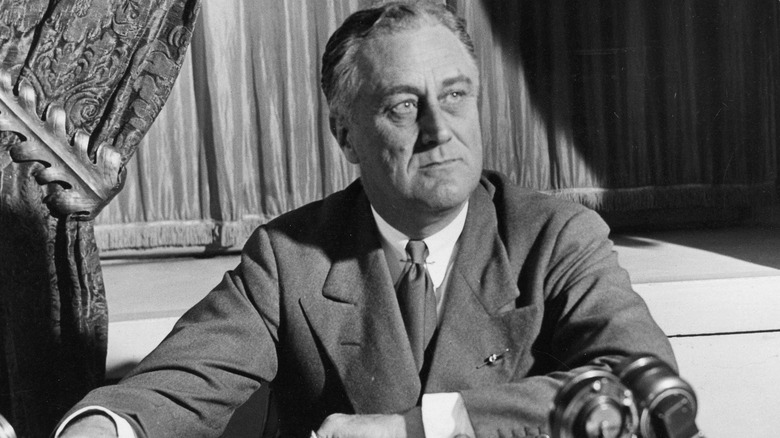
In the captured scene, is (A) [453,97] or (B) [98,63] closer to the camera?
(A) [453,97]

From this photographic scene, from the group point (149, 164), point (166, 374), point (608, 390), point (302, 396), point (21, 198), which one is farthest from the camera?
point (149, 164)

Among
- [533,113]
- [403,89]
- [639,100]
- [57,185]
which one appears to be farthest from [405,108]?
[639,100]

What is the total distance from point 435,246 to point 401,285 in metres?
0.11

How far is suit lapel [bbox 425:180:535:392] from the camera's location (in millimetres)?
1771

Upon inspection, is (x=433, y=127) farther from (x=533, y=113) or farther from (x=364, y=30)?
(x=533, y=113)

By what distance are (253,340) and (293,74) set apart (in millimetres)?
1769

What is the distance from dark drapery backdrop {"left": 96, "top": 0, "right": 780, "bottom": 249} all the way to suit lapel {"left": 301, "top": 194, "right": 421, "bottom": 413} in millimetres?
1608

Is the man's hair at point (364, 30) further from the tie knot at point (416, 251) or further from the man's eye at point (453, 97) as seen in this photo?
the tie knot at point (416, 251)

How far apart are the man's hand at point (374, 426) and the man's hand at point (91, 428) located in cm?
34

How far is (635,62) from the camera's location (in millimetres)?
3586

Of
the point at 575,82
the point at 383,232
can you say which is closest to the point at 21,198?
the point at 383,232

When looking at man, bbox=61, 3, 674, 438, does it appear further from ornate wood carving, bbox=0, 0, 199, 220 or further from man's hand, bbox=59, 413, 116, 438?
ornate wood carving, bbox=0, 0, 199, 220

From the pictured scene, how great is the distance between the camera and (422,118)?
5.94ft

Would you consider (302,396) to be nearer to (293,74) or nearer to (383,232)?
(383,232)
